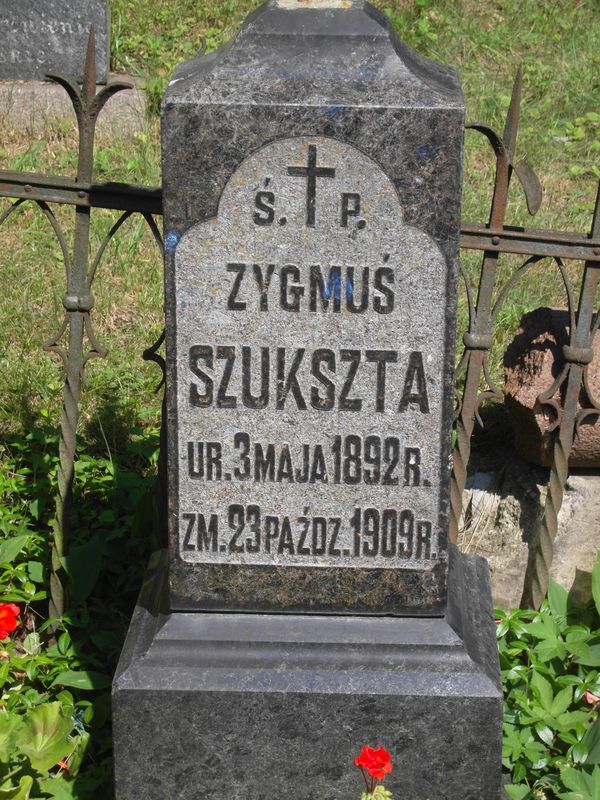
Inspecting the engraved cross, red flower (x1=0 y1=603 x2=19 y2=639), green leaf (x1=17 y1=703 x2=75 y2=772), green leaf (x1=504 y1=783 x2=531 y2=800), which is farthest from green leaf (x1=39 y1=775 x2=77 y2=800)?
the engraved cross

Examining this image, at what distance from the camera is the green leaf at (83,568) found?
3082mm

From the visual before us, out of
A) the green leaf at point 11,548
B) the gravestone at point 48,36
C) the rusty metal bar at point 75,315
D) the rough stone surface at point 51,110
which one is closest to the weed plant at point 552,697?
the rusty metal bar at point 75,315

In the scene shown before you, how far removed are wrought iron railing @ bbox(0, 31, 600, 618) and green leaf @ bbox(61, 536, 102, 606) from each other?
0.03 m

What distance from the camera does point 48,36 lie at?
19.0 feet

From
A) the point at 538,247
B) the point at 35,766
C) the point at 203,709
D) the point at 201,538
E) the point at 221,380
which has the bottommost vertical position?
the point at 35,766

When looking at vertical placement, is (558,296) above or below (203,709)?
above

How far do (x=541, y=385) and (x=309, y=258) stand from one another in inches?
42.9

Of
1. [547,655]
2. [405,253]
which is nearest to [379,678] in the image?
[547,655]

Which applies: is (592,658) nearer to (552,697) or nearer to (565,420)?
(552,697)

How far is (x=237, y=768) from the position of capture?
2434 mm

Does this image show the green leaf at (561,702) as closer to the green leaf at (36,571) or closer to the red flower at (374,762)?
the red flower at (374,762)

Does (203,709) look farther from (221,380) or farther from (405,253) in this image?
(405,253)

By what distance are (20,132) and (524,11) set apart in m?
2.97

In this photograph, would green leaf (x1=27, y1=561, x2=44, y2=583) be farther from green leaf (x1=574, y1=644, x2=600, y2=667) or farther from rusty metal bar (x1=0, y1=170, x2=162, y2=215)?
green leaf (x1=574, y1=644, x2=600, y2=667)
